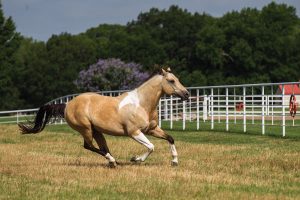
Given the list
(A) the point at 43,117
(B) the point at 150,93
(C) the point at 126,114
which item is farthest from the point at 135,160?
(A) the point at 43,117

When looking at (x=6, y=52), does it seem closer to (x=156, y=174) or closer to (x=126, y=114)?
(x=126, y=114)

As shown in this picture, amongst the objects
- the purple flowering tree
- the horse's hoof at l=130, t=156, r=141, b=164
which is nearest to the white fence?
the horse's hoof at l=130, t=156, r=141, b=164

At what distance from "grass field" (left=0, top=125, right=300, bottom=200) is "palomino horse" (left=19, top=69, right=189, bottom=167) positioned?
53 cm

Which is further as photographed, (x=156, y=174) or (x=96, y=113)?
(x=96, y=113)

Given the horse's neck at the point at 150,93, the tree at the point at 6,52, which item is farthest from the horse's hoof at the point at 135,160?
the tree at the point at 6,52

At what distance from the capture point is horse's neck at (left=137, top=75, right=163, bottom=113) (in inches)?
525

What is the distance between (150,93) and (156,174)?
8.01 ft

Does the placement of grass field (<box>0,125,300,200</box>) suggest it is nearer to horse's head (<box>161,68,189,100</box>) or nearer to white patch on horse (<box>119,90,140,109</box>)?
white patch on horse (<box>119,90,140,109</box>)

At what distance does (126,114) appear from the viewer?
13.0 metres

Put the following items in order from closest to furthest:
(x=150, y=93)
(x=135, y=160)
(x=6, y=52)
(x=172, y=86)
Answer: (x=135, y=160) < (x=150, y=93) < (x=172, y=86) < (x=6, y=52)

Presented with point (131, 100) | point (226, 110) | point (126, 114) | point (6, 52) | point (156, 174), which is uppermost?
point (6, 52)

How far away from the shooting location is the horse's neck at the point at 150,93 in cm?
1334

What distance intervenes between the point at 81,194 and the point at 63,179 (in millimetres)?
1701

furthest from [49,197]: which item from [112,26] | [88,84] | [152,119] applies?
[112,26]
